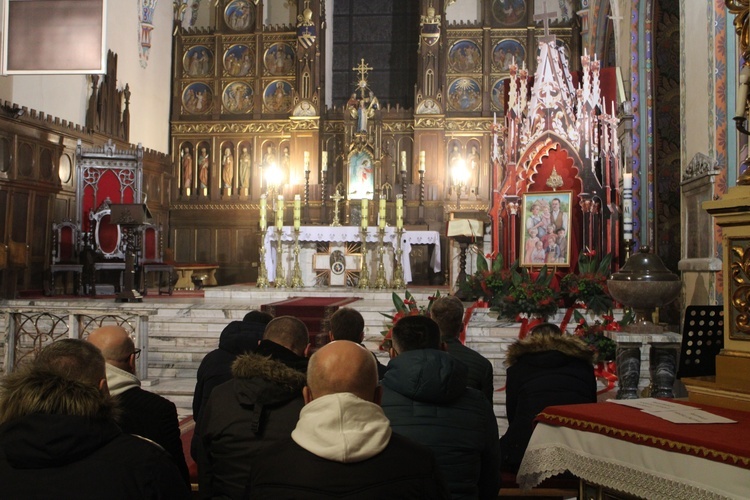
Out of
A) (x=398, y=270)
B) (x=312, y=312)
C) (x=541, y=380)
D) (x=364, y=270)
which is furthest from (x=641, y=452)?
(x=364, y=270)

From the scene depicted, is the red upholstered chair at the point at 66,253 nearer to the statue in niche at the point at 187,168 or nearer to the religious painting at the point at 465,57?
the statue in niche at the point at 187,168

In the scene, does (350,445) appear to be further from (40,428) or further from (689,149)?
(689,149)

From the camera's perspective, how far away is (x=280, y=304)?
32.2 feet

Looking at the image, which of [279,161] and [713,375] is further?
[279,161]

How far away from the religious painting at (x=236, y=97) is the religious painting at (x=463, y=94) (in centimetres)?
467

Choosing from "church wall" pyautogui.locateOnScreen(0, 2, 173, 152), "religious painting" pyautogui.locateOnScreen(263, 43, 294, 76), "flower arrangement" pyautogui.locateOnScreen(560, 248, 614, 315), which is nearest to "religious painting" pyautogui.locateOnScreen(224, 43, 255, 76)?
"religious painting" pyautogui.locateOnScreen(263, 43, 294, 76)

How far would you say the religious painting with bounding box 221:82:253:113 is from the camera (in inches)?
701

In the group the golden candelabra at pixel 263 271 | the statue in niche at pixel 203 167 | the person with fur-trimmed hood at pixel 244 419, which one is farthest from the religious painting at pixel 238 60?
the person with fur-trimmed hood at pixel 244 419

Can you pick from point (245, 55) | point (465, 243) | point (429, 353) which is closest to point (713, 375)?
point (429, 353)

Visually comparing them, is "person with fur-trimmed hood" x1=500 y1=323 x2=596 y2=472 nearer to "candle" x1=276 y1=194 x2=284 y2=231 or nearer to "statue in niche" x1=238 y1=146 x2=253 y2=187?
"candle" x1=276 y1=194 x2=284 y2=231

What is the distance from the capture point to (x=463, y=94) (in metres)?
17.2

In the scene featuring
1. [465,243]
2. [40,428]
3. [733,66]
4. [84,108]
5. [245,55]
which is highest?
[245,55]

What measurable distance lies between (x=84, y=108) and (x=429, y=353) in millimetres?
13406

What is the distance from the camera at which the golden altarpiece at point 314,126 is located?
54.6 ft
